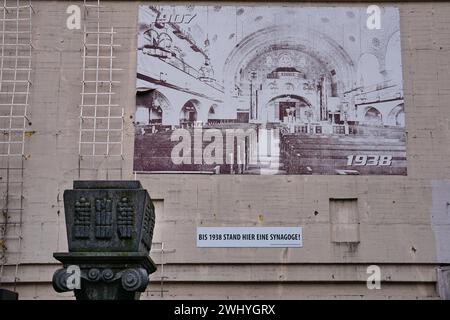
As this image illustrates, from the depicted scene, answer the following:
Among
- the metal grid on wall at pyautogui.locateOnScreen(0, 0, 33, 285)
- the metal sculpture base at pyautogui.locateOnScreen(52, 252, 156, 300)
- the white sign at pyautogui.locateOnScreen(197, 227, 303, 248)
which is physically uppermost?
the metal grid on wall at pyautogui.locateOnScreen(0, 0, 33, 285)

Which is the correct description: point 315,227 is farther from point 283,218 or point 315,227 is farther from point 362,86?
point 362,86

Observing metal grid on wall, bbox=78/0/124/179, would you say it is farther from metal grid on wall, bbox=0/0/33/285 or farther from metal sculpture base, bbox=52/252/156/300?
metal sculpture base, bbox=52/252/156/300

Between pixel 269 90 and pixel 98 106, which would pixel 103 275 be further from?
pixel 269 90

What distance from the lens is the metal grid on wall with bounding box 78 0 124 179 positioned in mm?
20391

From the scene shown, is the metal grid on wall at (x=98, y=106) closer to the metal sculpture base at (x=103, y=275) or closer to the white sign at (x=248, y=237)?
the white sign at (x=248, y=237)

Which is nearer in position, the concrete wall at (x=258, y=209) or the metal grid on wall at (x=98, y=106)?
the concrete wall at (x=258, y=209)

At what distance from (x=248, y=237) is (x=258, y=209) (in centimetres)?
79

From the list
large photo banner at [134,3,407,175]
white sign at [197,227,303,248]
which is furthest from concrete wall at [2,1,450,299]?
large photo banner at [134,3,407,175]

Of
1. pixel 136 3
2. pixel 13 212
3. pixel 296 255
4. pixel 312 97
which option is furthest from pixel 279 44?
pixel 13 212

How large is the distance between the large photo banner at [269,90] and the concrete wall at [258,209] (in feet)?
1.29

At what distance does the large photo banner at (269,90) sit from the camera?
20.5 meters

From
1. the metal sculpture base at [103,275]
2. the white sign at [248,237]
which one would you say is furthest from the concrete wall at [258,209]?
the metal sculpture base at [103,275]

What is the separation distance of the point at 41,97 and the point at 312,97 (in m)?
7.30

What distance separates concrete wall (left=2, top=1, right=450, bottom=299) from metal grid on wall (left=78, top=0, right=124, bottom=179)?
157 mm
